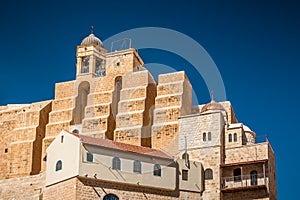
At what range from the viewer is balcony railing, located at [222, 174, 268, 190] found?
46.5 m

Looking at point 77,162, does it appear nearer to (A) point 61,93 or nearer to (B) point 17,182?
(B) point 17,182

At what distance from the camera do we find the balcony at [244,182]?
1822 inches

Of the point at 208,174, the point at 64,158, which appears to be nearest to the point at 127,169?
the point at 64,158

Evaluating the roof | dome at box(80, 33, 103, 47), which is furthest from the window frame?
dome at box(80, 33, 103, 47)

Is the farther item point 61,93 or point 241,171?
point 61,93

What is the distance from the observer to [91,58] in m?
62.9

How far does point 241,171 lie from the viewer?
47656 millimetres

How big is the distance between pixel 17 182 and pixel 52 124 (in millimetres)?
10048

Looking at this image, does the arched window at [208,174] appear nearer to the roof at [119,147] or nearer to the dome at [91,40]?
the roof at [119,147]

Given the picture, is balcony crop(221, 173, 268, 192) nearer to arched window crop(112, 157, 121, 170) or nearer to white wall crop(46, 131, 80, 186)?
arched window crop(112, 157, 121, 170)

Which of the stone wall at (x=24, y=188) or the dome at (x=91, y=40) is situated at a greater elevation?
the dome at (x=91, y=40)

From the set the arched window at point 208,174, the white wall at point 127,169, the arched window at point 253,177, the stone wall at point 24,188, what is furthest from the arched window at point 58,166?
the arched window at point 253,177

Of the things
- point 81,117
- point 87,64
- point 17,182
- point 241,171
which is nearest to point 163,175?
point 241,171

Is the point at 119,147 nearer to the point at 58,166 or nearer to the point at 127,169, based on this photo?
the point at 127,169
